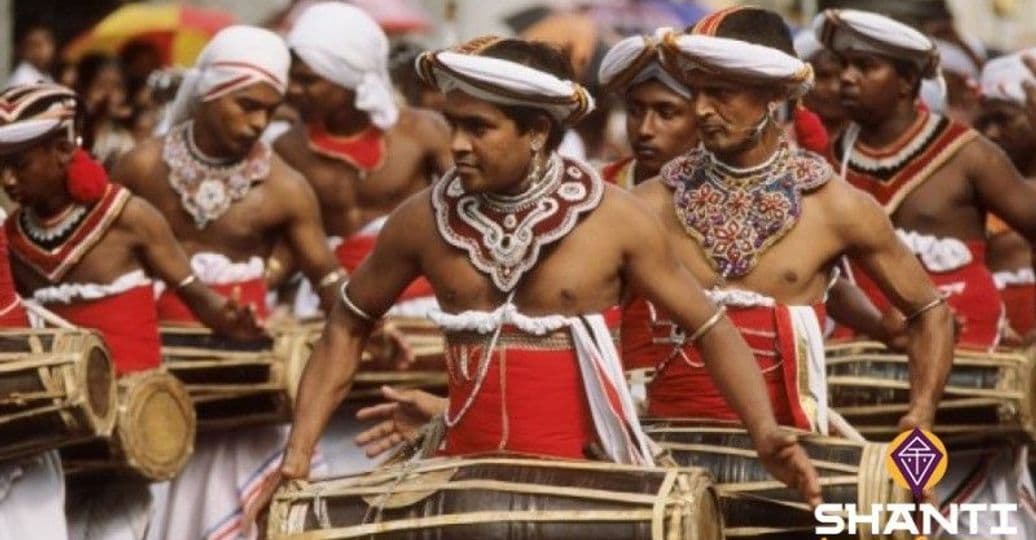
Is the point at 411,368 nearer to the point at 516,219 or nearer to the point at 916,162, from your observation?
the point at 916,162

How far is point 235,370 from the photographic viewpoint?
1106 centimetres

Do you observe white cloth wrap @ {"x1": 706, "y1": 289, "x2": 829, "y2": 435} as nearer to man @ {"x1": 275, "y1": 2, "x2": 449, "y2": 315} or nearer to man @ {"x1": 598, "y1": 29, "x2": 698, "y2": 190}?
man @ {"x1": 598, "y1": 29, "x2": 698, "y2": 190}

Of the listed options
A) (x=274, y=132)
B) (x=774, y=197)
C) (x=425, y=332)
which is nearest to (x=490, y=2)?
(x=274, y=132)

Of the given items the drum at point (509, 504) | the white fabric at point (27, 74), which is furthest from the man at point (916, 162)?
the white fabric at point (27, 74)

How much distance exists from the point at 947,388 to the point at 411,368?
2.47 m

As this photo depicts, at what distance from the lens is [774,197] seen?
879 centimetres

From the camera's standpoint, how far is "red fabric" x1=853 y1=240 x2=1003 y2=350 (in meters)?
11.2

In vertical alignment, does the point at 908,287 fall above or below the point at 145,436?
above

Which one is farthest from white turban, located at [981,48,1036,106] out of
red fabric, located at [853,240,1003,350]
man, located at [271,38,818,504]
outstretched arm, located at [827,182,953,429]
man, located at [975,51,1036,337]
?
man, located at [271,38,818,504]

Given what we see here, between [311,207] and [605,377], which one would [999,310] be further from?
[605,377]

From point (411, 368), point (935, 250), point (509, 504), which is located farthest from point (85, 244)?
point (509, 504)

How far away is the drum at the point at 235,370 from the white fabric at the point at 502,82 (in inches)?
129

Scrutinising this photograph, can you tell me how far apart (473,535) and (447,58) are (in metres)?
1.32

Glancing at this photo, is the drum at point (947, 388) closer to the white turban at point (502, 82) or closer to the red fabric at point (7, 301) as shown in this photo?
the white turban at point (502, 82)
